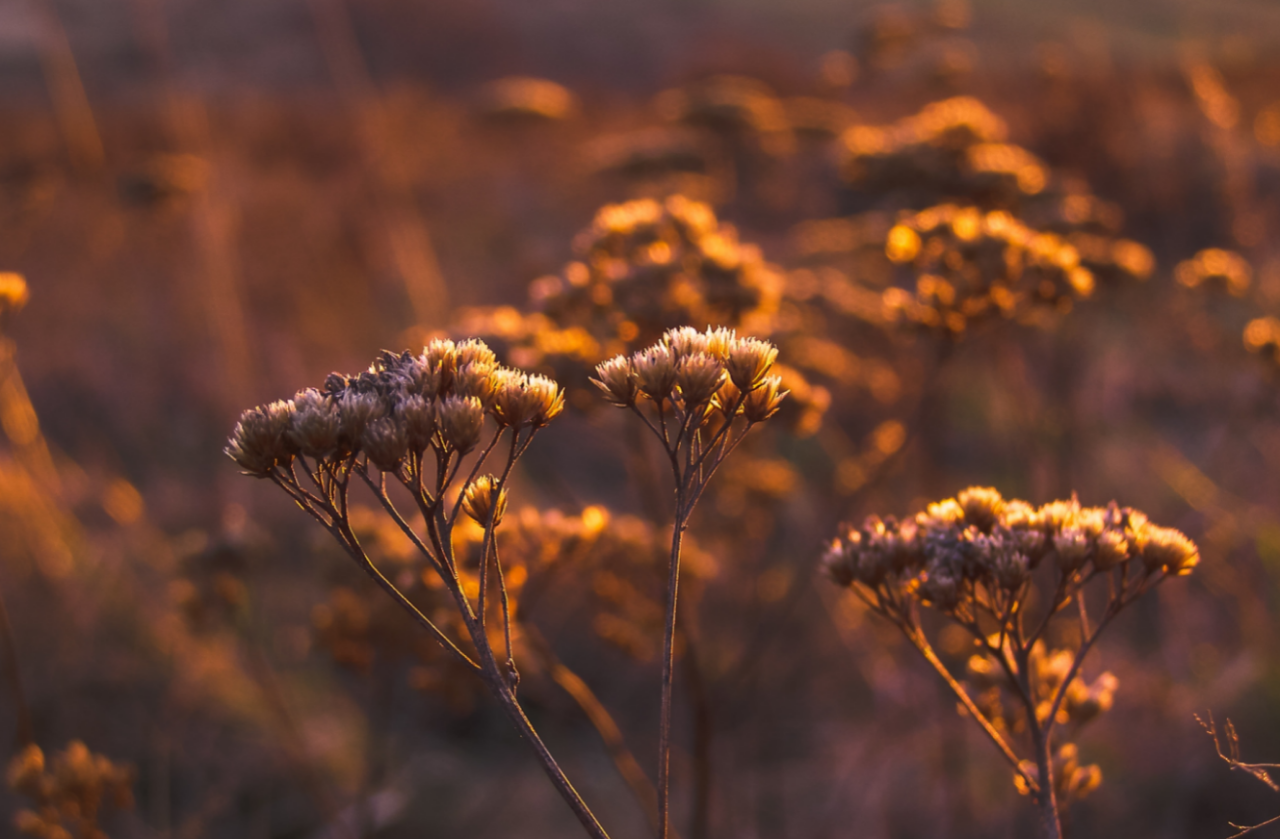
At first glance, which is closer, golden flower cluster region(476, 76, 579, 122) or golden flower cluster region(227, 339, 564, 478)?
golden flower cluster region(227, 339, 564, 478)

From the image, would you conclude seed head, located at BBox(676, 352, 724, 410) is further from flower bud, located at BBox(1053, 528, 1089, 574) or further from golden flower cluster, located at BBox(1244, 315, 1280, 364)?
golden flower cluster, located at BBox(1244, 315, 1280, 364)

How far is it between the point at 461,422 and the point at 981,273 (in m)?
1.94

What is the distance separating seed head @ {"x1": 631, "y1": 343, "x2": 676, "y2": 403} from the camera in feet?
4.70

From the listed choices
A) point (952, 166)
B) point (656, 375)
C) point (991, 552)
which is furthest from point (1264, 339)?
point (656, 375)

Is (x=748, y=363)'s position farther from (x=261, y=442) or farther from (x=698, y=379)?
(x=261, y=442)

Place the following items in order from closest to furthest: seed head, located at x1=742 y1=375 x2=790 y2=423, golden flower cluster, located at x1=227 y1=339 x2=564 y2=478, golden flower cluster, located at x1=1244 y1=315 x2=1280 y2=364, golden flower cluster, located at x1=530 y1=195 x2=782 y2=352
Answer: golden flower cluster, located at x1=227 y1=339 x2=564 y2=478
seed head, located at x1=742 y1=375 x2=790 y2=423
golden flower cluster, located at x1=530 y1=195 x2=782 y2=352
golden flower cluster, located at x1=1244 y1=315 x2=1280 y2=364

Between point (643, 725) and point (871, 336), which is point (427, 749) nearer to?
point (643, 725)

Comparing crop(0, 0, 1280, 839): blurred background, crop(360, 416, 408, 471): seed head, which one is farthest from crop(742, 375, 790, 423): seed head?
crop(0, 0, 1280, 839): blurred background

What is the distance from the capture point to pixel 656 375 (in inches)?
56.6

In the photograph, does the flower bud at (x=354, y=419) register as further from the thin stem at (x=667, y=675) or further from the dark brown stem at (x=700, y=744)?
the dark brown stem at (x=700, y=744)

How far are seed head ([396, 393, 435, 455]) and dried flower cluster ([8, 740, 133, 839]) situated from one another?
1.89 meters

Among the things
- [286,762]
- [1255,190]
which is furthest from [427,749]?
[1255,190]

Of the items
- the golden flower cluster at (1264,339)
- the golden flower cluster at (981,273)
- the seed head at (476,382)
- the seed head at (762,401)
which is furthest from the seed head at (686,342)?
the golden flower cluster at (1264,339)

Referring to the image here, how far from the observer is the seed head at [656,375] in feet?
4.70
